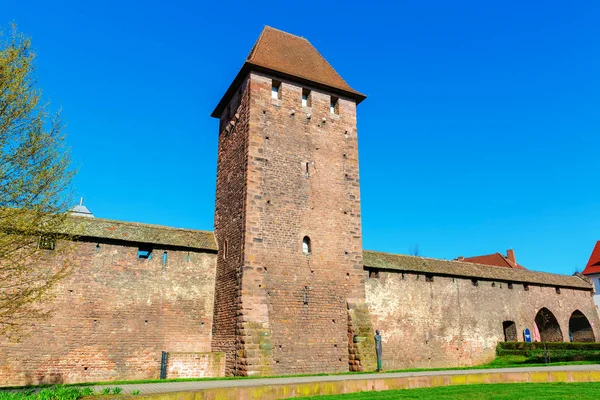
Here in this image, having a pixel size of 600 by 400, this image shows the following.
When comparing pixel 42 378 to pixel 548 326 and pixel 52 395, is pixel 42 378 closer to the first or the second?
pixel 52 395

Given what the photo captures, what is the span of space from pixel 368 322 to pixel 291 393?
7.95m

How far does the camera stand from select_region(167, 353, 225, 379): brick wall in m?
14.7

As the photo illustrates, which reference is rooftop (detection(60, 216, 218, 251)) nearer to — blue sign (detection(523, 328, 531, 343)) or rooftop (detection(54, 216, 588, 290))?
rooftop (detection(54, 216, 588, 290))

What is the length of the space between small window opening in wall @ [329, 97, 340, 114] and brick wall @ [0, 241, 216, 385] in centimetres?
849

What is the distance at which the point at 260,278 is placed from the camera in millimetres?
15531

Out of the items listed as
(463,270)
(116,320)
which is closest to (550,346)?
(463,270)

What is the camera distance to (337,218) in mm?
18000

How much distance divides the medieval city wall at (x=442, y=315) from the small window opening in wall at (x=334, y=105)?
7.64m

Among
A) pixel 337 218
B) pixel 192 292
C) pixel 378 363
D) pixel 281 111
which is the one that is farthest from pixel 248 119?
pixel 378 363

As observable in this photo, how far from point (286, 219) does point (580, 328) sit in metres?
24.0

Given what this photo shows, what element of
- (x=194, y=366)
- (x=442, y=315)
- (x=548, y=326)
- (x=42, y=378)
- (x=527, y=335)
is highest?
(x=442, y=315)

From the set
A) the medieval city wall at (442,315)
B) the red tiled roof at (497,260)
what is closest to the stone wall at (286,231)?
the medieval city wall at (442,315)

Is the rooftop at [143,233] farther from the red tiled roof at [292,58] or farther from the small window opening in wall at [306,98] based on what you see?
the red tiled roof at [292,58]

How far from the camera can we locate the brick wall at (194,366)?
48.1 ft
